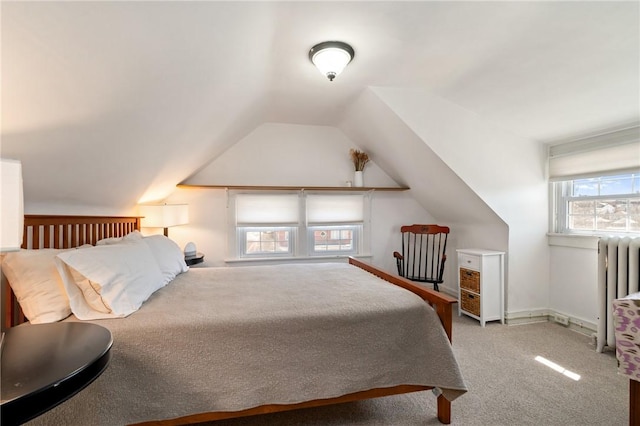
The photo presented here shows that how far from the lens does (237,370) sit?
1553 mm

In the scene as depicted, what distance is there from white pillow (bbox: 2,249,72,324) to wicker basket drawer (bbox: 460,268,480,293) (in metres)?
3.49

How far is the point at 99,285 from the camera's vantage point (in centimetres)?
160

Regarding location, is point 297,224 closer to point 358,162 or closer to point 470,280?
point 358,162

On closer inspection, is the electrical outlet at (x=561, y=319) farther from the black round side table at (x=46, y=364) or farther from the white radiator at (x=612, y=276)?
the black round side table at (x=46, y=364)

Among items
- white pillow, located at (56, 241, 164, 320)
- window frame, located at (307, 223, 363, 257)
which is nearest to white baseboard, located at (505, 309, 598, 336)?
window frame, located at (307, 223, 363, 257)

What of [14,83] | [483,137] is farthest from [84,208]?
[483,137]

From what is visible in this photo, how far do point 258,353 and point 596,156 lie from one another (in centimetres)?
343

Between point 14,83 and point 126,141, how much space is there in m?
0.95

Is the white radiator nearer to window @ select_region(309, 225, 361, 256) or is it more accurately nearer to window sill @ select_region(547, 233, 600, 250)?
window sill @ select_region(547, 233, 600, 250)

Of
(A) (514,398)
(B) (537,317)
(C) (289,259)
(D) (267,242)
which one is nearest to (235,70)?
(D) (267,242)

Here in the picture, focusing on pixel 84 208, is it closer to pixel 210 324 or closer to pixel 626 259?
pixel 210 324


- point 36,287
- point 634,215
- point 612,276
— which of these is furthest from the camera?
point 634,215

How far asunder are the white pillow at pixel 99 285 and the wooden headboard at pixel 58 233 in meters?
0.40

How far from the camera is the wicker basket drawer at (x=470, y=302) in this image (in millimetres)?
3422
